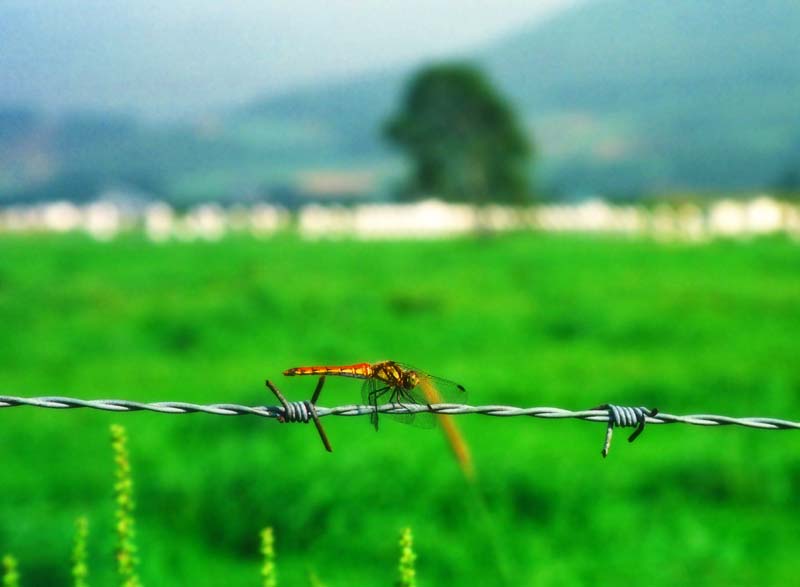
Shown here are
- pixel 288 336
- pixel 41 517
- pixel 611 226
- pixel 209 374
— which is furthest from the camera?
pixel 611 226

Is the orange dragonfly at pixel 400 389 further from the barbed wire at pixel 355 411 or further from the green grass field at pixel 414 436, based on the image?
the green grass field at pixel 414 436

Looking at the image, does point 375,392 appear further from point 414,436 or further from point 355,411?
point 414,436

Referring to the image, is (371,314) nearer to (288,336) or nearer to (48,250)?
(288,336)

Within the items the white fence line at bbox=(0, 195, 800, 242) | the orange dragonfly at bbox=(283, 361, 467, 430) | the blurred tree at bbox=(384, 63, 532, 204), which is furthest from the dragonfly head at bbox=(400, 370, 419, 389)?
the blurred tree at bbox=(384, 63, 532, 204)

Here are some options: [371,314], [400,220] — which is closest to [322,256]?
[371,314]

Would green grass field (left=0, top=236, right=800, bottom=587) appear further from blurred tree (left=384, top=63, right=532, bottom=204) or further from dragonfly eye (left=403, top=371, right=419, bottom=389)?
blurred tree (left=384, top=63, right=532, bottom=204)
